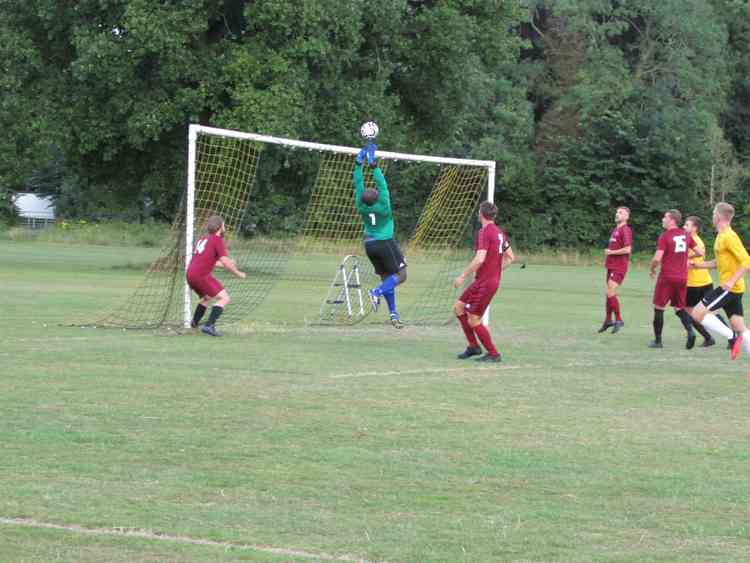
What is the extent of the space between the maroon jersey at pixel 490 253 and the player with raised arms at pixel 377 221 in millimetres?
3264

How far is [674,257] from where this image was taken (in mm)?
17719

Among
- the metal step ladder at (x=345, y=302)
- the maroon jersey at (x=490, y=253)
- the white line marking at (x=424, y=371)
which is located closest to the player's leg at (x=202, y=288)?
the metal step ladder at (x=345, y=302)

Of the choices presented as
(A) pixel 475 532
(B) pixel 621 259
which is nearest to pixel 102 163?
(B) pixel 621 259

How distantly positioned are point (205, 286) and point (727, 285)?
664 cm

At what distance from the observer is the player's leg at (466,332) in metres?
15.0

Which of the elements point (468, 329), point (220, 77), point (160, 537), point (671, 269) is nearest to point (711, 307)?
point (468, 329)

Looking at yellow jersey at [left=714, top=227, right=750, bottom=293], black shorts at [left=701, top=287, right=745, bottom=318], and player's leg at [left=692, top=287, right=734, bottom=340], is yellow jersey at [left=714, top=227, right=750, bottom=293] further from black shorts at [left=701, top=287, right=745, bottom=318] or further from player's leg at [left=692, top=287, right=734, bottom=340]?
player's leg at [left=692, top=287, right=734, bottom=340]

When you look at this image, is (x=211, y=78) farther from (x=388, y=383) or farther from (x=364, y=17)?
(x=388, y=383)

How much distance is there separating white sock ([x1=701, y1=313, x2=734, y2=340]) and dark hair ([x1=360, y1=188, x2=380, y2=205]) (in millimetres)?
5003

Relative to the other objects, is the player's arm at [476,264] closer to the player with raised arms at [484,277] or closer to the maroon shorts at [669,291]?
the player with raised arms at [484,277]

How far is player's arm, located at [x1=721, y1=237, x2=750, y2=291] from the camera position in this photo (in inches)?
560

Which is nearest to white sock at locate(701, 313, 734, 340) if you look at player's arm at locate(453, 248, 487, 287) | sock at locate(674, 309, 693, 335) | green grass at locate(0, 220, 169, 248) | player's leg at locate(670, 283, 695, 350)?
player's arm at locate(453, 248, 487, 287)

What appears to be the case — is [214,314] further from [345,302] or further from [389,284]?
[345,302]

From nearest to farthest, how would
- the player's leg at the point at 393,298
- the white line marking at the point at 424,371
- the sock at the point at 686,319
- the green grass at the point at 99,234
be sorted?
the white line marking at the point at 424,371 < the sock at the point at 686,319 < the player's leg at the point at 393,298 < the green grass at the point at 99,234
